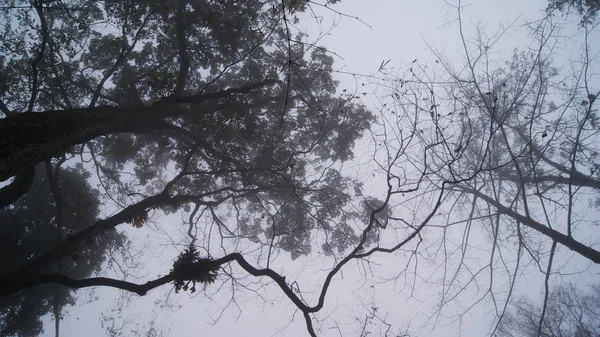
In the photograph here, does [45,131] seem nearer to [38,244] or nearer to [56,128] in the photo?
[56,128]

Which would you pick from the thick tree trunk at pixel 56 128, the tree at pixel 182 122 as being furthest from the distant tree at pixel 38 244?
the thick tree trunk at pixel 56 128

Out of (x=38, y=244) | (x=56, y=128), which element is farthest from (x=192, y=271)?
(x=38, y=244)

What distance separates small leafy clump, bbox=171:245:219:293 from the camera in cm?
513

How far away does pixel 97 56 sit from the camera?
32.8 feet

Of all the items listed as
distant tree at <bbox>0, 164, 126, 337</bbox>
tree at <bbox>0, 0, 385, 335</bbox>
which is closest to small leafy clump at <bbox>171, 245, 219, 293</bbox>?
tree at <bbox>0, 0, 385, 335</bbox>

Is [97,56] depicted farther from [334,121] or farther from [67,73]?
[334,121]

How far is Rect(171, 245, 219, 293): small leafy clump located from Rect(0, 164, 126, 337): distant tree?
259 inches

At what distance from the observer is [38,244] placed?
10.4m

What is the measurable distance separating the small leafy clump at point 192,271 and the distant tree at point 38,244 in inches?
259

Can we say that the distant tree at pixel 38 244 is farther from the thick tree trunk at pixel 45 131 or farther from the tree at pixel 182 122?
the thick tree trunk at pixel 45 131

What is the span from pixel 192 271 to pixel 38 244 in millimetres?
8986

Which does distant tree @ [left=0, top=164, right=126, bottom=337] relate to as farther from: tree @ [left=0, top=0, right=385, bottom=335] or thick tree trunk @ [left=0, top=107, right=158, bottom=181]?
thick tree trunk @ [left=0, top=107, right=158, bottom=181]

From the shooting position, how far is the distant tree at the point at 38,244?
1016 cm

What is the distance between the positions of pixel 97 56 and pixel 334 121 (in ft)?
27.5
